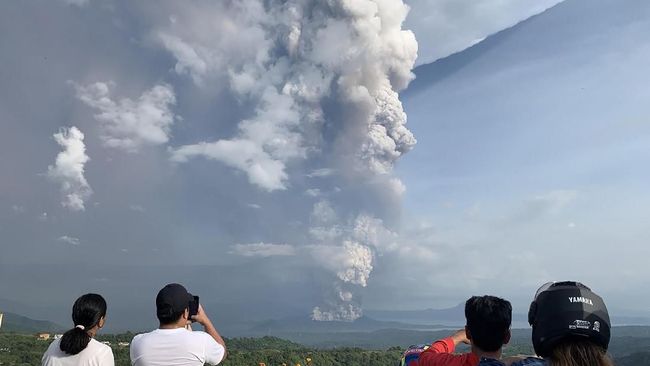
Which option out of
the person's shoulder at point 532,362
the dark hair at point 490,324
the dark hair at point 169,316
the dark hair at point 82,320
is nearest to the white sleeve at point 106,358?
the dark hair at point 82,320

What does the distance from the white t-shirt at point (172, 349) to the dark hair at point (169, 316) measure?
0.06 meters

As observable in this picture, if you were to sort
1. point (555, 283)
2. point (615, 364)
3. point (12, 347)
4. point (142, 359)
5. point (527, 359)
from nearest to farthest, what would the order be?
point (615, 364), point (555, 283), point (527, 359), point (142, 359), point (12, 347)

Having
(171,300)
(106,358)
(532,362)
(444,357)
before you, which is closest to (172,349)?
(171,300)

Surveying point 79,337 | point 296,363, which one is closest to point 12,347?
point 296,363

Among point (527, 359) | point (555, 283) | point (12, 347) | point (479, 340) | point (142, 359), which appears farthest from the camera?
point (12, 347)

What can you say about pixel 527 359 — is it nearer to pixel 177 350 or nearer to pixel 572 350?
pixel 572 350

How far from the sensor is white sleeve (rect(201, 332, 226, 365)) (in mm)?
3581

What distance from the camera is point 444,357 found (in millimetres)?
2564

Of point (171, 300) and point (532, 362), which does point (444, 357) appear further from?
point (171, 300)

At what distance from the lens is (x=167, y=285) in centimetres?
352

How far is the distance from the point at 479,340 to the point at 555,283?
60 cm

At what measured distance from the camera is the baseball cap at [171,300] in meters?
3.51

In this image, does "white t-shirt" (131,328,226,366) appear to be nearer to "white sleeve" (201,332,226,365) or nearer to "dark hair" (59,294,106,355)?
"white sleeve" (201,332,226,365)

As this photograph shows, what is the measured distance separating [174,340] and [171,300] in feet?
0.91
